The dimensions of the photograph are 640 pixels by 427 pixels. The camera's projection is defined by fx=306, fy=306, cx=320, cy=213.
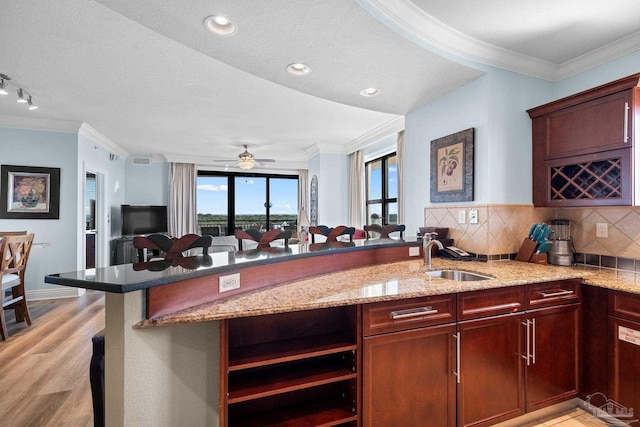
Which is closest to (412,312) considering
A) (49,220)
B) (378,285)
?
(378,285)

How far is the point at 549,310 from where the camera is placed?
6.15 ft

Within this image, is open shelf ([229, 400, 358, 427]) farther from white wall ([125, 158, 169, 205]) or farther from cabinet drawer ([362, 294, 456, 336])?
white wall ([125, 158, 169, 205])

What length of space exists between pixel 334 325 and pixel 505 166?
1.91m

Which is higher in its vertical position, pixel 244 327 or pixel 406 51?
pixel 406 51

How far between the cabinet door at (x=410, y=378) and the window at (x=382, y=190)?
3512 mm

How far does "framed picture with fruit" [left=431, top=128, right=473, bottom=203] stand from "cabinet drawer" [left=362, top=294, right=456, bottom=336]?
49.3 inches

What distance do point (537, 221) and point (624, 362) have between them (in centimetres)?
117

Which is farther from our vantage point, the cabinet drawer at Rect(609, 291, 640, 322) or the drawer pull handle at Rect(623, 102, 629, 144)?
the drawer pull handle at Rect(623, 102, 629, 144)

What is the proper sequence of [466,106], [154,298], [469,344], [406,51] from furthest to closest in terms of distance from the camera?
[466,106], [406,51], [469,344], [154,298]

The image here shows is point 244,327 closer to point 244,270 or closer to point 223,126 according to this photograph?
point 244,270

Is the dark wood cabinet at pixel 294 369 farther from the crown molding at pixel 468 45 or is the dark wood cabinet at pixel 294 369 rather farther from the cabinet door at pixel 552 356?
Answer: the crown molding at pixel 468 45

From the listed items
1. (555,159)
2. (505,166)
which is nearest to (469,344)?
(505,166)

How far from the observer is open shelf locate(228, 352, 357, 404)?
133 centimetres

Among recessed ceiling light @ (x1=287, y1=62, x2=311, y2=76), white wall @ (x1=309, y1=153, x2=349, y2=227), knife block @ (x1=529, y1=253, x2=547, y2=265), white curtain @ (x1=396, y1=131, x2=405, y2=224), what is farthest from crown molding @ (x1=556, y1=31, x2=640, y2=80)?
white wall @ (x1=309, y1=153, x2=349, y2=227)
